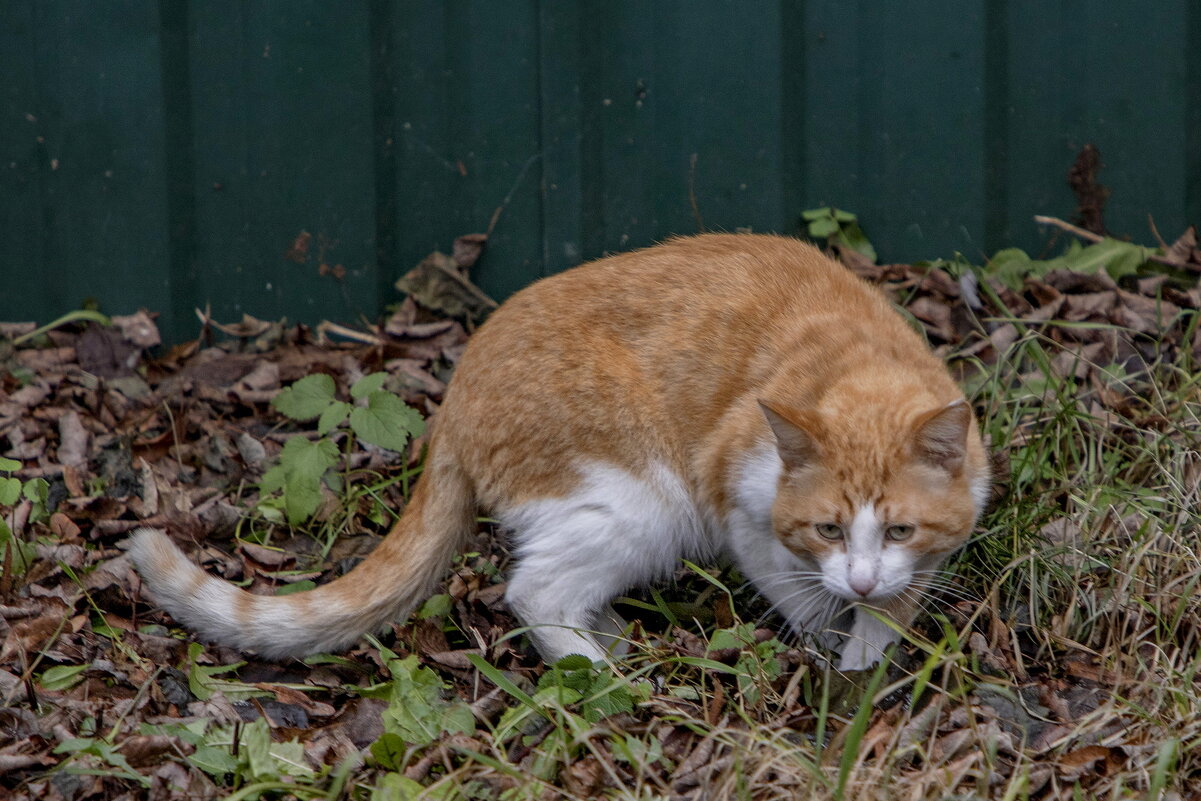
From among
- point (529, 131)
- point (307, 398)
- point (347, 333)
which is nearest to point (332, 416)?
point (307, 398)

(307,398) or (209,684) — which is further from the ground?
(307,398)

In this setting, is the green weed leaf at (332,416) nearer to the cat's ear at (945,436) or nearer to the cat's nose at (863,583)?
the cat's nose at (863,583)

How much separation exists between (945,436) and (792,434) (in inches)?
14.9

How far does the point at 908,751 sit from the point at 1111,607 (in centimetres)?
88

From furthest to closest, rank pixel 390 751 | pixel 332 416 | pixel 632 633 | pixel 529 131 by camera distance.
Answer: pixel 529 131, pixel 332 416, pixel 632 633, pixel 390 751

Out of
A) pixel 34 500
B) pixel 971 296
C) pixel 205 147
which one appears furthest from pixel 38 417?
pixel 971 296

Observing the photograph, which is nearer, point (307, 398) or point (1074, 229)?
point (307, 398)

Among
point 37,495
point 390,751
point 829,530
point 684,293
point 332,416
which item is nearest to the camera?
point 390,751

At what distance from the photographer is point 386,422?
12.8ft

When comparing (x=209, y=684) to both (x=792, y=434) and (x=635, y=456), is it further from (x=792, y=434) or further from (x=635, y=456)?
(x=792, y=434)

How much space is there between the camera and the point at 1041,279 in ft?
15.7

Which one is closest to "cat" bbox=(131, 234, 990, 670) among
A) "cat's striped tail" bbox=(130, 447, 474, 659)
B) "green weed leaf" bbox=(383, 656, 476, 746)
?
"cat's striped tail" bbox=(130, 447, 474, 659)

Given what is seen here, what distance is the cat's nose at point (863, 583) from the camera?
2.99m

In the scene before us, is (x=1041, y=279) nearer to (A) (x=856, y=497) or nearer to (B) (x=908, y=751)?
(A) (x=856, y=497)
